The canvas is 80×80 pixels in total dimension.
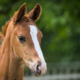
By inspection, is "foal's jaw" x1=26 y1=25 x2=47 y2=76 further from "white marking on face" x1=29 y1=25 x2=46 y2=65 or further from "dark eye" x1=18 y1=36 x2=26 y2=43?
"dark eye" x1=18 y1=36 x2=26 y2=43

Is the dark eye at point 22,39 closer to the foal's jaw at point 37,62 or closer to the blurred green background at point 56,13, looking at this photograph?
the foal's jaw at point 37,62

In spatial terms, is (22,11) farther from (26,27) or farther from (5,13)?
(5,13)

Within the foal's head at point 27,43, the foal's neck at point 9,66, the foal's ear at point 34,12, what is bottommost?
the foal's neck at point 9,66

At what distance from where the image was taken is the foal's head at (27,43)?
2350 millimetres

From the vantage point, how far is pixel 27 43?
250cm

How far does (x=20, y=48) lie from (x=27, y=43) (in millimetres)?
134

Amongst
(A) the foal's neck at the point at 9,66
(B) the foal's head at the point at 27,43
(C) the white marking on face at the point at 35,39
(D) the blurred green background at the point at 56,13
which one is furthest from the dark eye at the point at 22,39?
(D) the blurred green background at the point at 56,13

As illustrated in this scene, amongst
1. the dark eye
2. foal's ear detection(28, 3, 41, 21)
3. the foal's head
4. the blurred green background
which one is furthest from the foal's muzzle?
the blurred green background

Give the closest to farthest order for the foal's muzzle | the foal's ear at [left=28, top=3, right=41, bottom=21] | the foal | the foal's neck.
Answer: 1. the foal's muzzle
2. the foal
3. the foal's neck
4. the foal's ear at [left=28, top=3, right=41, bottom=21]

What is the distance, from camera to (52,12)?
5.84m

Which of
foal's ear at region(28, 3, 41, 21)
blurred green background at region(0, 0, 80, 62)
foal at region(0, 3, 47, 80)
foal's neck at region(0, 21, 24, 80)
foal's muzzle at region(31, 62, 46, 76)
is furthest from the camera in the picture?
blurred green background at region(0, 0, 80, 62)

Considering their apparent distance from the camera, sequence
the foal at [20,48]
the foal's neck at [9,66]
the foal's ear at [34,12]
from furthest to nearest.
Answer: the foal's ear at [34,12]
the foal's neck at [9,66]
the foal at [20,48]

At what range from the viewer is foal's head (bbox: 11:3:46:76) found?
235 centimetres

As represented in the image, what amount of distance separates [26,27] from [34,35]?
0.18m
